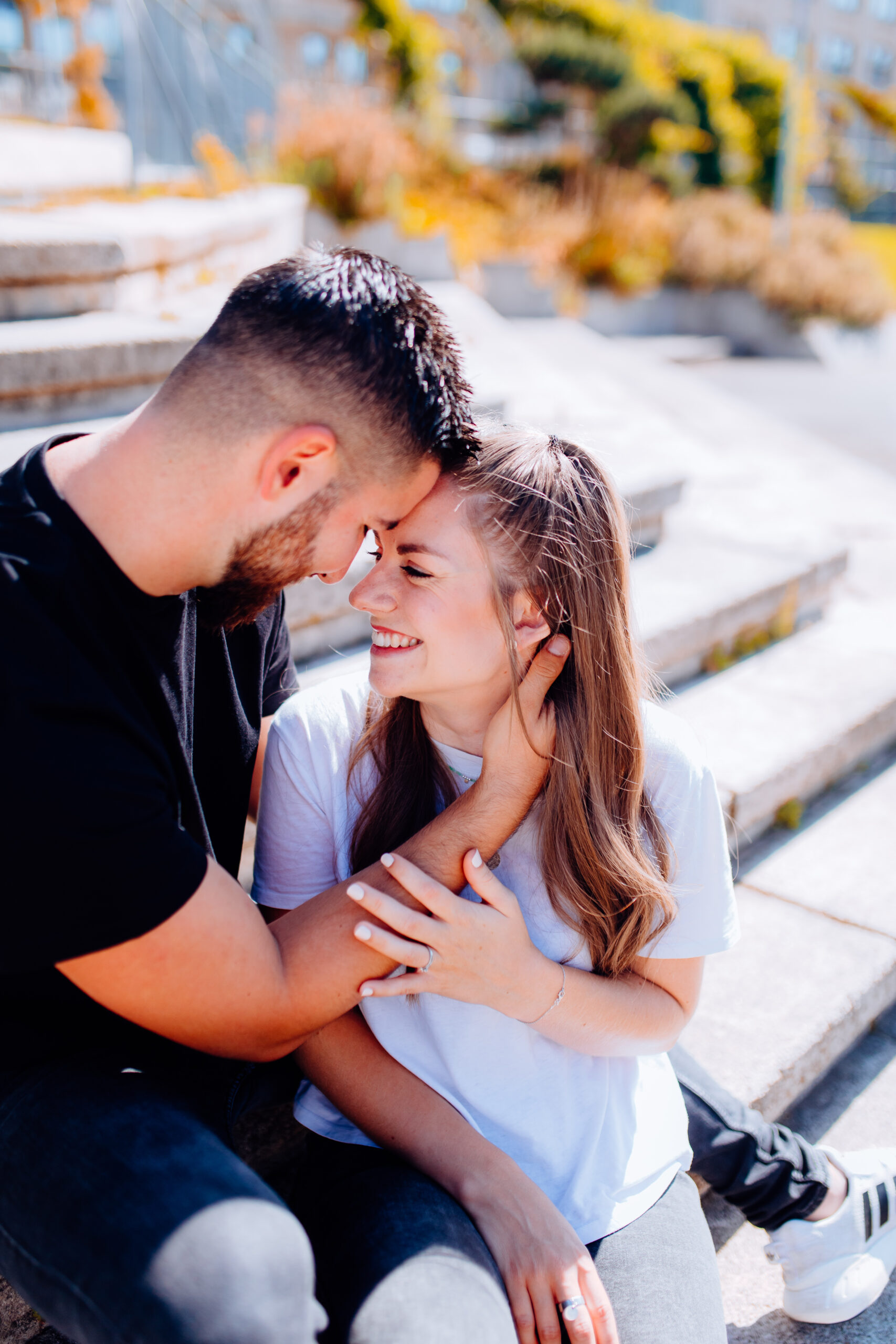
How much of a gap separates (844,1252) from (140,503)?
6.00 feet

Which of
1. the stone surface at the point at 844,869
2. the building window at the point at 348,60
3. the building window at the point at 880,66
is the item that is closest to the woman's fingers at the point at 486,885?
the stone surface at the point at 844,869

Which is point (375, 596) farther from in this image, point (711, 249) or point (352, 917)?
point (711, 249)

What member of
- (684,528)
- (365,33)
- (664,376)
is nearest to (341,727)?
(684,528)

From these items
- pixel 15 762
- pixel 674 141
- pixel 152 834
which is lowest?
pixel 152 834

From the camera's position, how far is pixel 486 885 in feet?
4.92

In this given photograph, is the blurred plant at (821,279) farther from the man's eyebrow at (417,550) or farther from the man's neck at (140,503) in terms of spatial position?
the man's neck at (140,503)

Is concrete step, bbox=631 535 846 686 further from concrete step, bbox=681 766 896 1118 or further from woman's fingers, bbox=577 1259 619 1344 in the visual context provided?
woman's fingers, bbox=577 1259 619 1344

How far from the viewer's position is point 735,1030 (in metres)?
2.29

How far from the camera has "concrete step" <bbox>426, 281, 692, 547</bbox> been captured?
399 centimetres

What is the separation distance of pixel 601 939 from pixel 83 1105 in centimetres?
81

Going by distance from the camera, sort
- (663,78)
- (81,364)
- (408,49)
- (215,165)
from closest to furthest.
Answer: (81,364) < (215,165) < (408,49) < (663,78)

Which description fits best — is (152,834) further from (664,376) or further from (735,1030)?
(664,376)

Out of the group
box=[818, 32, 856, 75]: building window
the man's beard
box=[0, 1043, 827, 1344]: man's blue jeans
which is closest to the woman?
the man's beard

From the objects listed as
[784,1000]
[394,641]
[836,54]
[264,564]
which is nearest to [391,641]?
[394,641]
